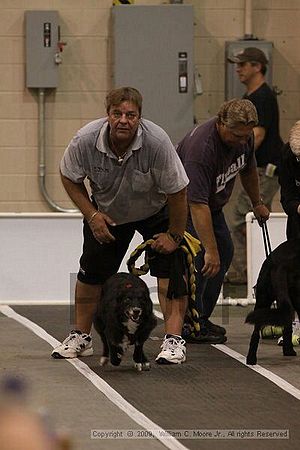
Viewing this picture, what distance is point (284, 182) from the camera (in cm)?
461

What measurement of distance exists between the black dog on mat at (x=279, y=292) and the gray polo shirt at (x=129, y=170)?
1.98 feet

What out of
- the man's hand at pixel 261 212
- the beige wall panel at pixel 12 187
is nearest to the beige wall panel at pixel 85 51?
the beige wall panel at pixel 12 187

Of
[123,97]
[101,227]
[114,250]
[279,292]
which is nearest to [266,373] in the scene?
[279,292]

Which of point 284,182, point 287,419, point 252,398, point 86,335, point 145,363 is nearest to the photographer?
point 287,419

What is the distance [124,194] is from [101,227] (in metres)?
0.18

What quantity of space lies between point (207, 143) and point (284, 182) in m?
0.49

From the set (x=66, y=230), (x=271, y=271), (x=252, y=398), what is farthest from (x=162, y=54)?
(x=252, y=398)

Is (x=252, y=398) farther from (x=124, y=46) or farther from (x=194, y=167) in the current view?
(x=124, y=46)

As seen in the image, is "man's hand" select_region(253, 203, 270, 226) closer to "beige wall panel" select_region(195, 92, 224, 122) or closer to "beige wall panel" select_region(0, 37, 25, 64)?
"beige wall panel" select_region(195, 92, 224, 122)

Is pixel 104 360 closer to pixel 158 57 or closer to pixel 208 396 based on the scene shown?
pixel 208 396

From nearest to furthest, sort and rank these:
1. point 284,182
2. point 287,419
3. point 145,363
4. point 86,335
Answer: point 287,419, point 145,363, point 86,335, point 284,182

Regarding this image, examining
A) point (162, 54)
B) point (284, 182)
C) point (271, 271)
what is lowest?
point (271, 271)

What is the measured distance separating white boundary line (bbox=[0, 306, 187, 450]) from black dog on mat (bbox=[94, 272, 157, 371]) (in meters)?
0.17

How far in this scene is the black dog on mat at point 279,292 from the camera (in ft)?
13.2
